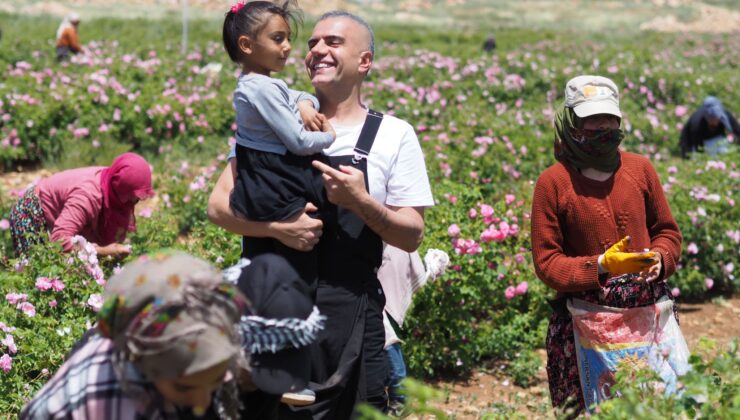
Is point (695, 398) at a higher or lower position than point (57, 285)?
higher

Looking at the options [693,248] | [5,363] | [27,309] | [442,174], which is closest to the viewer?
[5,363]

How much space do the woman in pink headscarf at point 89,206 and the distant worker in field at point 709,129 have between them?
6.00 m

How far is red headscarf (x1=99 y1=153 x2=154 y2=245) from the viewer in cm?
402

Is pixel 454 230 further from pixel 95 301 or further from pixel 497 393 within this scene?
pixel 95 301

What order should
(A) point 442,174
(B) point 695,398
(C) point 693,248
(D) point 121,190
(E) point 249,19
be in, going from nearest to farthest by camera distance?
1. (B) point 695,398
2. (E) point 249,19
3. (D) point 121,190
4. (C) point 693,248
5. (A) point 442,174

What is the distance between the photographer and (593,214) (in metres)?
3.02

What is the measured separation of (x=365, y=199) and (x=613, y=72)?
11.2 metres

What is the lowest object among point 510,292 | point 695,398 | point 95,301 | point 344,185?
point 510,292

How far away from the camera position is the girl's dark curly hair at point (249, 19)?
2.58 metres

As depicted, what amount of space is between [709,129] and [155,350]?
8266 mm

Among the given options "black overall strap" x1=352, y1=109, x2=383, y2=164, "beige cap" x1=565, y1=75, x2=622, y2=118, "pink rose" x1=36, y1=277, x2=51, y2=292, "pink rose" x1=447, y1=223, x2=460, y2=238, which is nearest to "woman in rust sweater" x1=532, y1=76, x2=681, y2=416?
"beige cap" x1=565, y1=75, x2=622, y2=118

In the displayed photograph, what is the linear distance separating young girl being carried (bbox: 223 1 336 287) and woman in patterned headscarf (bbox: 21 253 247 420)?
2.23 ft

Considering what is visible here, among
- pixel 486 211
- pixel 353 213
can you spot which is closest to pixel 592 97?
pixel 353 213

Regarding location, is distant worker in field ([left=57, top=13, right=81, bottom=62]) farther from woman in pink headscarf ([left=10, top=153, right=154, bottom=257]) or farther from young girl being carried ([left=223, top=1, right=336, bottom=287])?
young girl being carried ([left=223, top=1, right=336, bottom=287])
